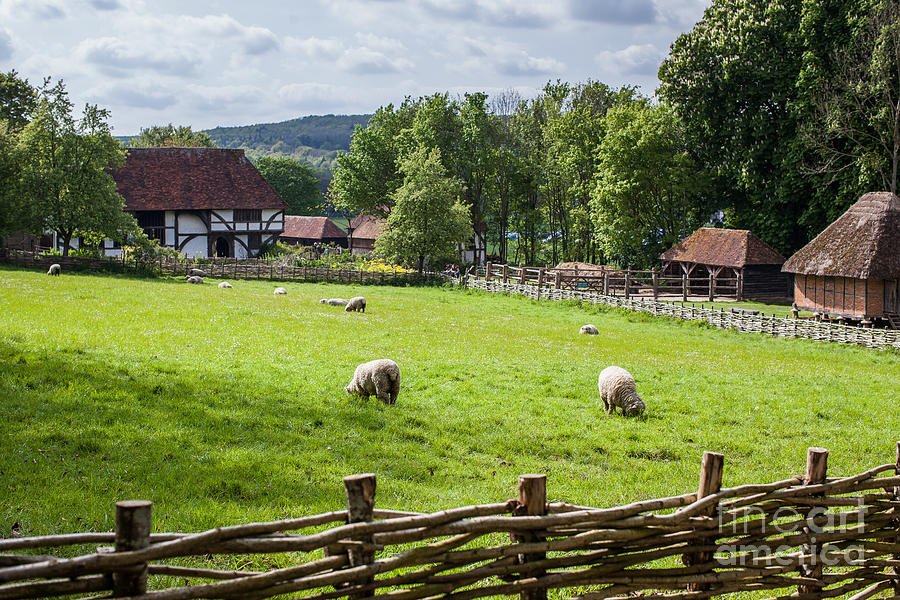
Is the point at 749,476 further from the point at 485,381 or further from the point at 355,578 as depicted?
the point at 355,578

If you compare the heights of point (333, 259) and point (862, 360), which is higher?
point (333, 259)

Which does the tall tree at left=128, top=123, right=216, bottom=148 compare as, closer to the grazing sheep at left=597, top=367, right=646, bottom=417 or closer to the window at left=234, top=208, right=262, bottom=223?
the window at left=234, top=208, right=262, bottom=223

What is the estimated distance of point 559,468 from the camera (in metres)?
10.5

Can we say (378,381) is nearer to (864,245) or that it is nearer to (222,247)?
(864,245)

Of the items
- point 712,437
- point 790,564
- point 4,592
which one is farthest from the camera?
point 712,437

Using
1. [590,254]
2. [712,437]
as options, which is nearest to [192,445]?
[712,437]

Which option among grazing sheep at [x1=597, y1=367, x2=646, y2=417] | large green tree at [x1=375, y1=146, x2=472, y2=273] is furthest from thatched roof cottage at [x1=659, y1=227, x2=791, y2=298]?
grazing sheep at [x1=597, y1=367, x2=646, y2=417]

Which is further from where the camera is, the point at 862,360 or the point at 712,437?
the point at 862,360

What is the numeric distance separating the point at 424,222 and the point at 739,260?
841 inches

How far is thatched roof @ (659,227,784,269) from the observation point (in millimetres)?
45688

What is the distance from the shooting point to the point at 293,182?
111 m

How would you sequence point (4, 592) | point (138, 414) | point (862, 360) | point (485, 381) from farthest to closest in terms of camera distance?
point (862, 360), point (485, 381), point (138, 414), point (4, 592)

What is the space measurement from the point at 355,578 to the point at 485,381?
1153 cm

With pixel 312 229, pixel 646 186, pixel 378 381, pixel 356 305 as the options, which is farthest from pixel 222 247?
pixel 378 381
